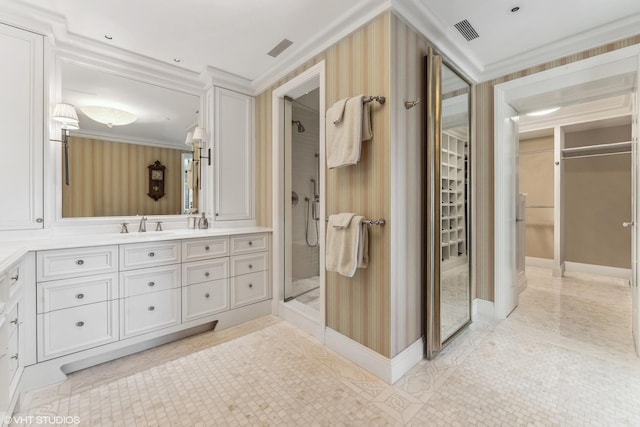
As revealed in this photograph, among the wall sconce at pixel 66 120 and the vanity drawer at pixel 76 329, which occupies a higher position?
the wall sconce at pixel 66 120

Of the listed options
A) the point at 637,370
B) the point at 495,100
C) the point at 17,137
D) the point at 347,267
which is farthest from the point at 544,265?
the point at 17,137

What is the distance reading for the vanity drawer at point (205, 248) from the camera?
2.29 metres

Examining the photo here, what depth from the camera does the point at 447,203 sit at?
7.14 ft

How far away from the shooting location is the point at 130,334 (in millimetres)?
2016

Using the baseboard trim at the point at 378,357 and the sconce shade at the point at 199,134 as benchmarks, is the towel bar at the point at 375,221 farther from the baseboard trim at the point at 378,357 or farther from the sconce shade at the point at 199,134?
the sconce shade at the point at 199,134

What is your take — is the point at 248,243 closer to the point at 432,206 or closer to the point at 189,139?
the point at 189,139

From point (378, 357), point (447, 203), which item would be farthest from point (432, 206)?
point (378, 357)

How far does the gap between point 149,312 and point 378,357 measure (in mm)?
1751

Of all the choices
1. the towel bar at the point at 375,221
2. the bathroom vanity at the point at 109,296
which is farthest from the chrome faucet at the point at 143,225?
the towel bar at the point at 375,221

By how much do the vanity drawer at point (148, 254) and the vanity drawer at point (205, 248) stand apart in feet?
0.23

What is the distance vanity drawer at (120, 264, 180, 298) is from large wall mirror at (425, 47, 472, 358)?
2001mm

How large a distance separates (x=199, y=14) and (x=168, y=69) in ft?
3.02

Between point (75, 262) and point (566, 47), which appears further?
point (566, 47)

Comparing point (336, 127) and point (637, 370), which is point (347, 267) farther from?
point (637, 370)
